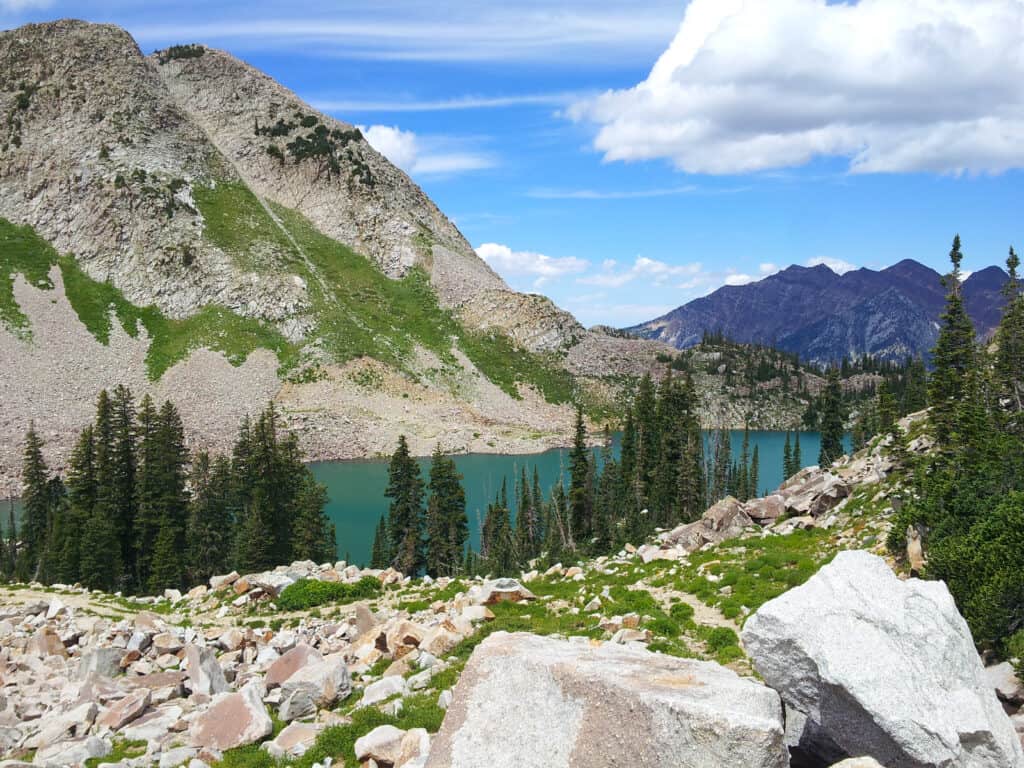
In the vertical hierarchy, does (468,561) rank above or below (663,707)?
below

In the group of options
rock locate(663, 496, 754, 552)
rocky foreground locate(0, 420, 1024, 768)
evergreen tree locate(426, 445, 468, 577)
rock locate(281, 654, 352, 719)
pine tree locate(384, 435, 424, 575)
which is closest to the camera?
rocky foreground locate(0, 420, 1024, 768)

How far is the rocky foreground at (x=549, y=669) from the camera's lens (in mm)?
8797

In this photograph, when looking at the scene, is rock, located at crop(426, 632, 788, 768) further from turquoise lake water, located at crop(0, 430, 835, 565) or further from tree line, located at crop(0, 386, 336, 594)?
turquoise lake water, located at crop(0, 430, 835, 565)

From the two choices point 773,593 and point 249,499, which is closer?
point 773,593

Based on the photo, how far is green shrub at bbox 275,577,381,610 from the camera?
30.8m

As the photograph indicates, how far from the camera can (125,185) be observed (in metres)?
157

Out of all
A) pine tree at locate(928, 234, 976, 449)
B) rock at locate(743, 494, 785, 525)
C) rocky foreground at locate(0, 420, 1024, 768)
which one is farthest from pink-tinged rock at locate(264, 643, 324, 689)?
pine tree at locate(928, 234, 976, 449)

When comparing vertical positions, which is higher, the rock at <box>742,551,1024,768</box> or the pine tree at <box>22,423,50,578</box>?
the rock at <box>742,551,1024,768</box>

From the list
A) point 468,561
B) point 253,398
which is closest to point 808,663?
point 468,561

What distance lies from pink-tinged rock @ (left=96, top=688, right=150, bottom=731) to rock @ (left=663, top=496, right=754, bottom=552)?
1030 inches

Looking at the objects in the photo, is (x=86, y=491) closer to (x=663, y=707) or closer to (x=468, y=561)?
(x=468, y=561)

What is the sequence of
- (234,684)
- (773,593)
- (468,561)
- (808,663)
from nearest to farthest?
1. (808,663)
2. (234,684)
3. (773,593)
4. (468,561)

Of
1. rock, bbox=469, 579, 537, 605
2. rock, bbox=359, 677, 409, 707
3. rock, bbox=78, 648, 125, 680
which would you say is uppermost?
rock, bbox=359, 677, 409, 707

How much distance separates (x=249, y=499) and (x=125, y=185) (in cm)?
12422
